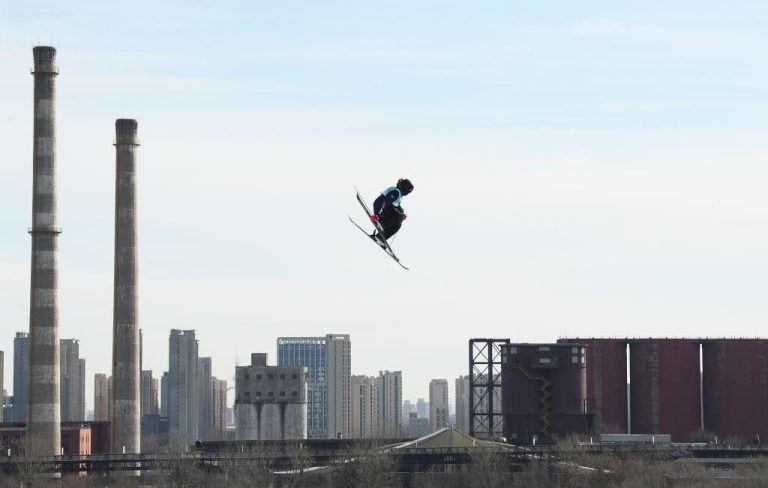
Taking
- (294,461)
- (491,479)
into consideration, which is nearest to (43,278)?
(294,461)

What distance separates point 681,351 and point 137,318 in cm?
5817

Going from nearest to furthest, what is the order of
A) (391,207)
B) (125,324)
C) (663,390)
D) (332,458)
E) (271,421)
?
1. (391,207)
2. (125,324)
3. (332,458)
4. (663,390)
5. (271,421)

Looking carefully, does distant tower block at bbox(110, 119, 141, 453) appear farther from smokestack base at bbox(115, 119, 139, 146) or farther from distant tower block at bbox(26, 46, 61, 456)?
distant tower block at bbox(26, 46, 61, 456)

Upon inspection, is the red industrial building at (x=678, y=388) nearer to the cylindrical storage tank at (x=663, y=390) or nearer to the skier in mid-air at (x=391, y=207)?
the cylindrical storage tank at (x=663, y=390)

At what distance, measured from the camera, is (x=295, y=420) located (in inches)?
6821

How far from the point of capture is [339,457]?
381 ft

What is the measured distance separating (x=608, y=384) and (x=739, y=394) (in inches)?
519

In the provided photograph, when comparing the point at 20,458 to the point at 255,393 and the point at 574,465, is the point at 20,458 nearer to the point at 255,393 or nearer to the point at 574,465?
the point at 574,465

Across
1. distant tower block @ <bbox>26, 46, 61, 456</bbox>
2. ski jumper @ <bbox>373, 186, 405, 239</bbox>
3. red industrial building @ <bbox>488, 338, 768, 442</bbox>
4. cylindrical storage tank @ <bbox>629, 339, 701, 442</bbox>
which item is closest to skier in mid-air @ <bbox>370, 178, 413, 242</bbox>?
ski jumper @ <bbox>373, 186, 405, 239</bbox>

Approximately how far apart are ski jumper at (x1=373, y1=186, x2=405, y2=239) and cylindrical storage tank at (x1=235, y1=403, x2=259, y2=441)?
13484 cm

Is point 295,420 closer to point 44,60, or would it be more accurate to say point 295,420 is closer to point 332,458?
point 332,458

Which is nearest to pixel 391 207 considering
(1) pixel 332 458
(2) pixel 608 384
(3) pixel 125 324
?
(3) pixel 125 324

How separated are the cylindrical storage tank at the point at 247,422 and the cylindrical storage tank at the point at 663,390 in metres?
49.0

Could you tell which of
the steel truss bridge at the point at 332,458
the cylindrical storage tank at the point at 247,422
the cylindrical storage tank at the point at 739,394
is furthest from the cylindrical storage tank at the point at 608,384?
the cylindrical storage tank at the point at 247,422
